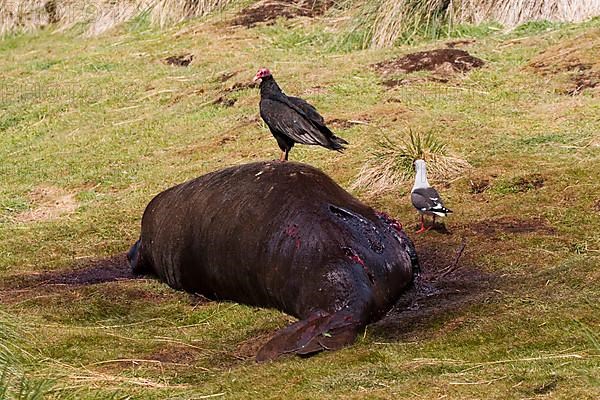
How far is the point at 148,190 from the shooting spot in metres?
11.4

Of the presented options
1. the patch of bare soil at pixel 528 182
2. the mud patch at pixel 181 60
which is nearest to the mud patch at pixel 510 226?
the patch of bare soil at pixel 528 182

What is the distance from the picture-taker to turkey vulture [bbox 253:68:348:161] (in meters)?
8.92

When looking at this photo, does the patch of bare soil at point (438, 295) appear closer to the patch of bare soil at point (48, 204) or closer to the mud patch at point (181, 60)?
the patch of bare soil at point (48, 204)

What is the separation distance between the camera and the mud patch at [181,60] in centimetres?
1725

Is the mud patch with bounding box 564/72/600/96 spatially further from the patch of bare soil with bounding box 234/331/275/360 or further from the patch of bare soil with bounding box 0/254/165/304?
the patch of bare soil with bounding box 234/331/275/360

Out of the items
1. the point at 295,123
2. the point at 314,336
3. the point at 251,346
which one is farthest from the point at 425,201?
the point at 314,336

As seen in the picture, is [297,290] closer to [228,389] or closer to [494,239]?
[228,389]

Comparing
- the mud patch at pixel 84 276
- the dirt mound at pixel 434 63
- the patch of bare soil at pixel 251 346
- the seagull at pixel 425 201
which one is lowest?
the mud patch at pixel 84 276

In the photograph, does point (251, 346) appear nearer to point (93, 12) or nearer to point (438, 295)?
point (438, 295)

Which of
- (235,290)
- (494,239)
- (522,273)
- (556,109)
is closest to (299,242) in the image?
(235,290)

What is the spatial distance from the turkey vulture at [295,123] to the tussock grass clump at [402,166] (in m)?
0.88

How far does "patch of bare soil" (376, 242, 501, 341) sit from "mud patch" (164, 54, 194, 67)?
982cm

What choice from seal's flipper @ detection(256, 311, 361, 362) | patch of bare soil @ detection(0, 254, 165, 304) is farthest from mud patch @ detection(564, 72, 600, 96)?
seal's flipper @ detection(256, 311, 361, 362)

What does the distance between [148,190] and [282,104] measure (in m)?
2.73
